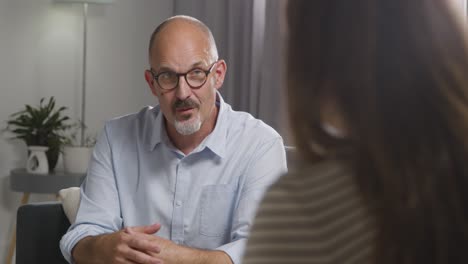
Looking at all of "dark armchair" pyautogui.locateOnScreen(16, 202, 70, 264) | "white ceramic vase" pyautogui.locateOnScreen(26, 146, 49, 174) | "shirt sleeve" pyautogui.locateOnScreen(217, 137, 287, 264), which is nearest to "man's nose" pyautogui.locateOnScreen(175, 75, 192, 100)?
"shirt sleeve" pyautogui.locateOnScreen(217, 137, 287, 264)

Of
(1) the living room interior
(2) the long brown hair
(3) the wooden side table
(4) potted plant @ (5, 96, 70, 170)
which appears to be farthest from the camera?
(1) the living room interior

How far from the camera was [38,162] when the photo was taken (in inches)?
173

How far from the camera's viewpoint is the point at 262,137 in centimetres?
239

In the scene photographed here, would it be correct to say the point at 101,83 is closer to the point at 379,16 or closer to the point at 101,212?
the point at 101,212

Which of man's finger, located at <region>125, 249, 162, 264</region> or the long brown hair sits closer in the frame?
the long brown hair

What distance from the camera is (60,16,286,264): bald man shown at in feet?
7.53

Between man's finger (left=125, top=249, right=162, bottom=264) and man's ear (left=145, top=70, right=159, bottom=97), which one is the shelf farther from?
man's finger (left=125, top=249, right=162, bottom=264)

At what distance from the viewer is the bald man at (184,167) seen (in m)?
2.29

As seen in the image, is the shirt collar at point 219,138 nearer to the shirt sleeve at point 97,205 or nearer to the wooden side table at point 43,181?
the shirt sleeve at point 97,205

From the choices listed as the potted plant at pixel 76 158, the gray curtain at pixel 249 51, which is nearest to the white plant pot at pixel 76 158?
the potted plant at pixel 76 158

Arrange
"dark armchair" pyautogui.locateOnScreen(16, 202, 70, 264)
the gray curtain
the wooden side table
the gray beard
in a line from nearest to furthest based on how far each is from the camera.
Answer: the gray beard → "dark armchair" pyautogui.locateOnScreen(16, 202, 70, 264) → the gray curtain → the wooden side table

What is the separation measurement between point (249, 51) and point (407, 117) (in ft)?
11.3

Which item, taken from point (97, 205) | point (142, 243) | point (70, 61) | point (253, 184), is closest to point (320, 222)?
point (142, 243)

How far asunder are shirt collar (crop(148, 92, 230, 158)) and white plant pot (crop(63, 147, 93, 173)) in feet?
6.47
